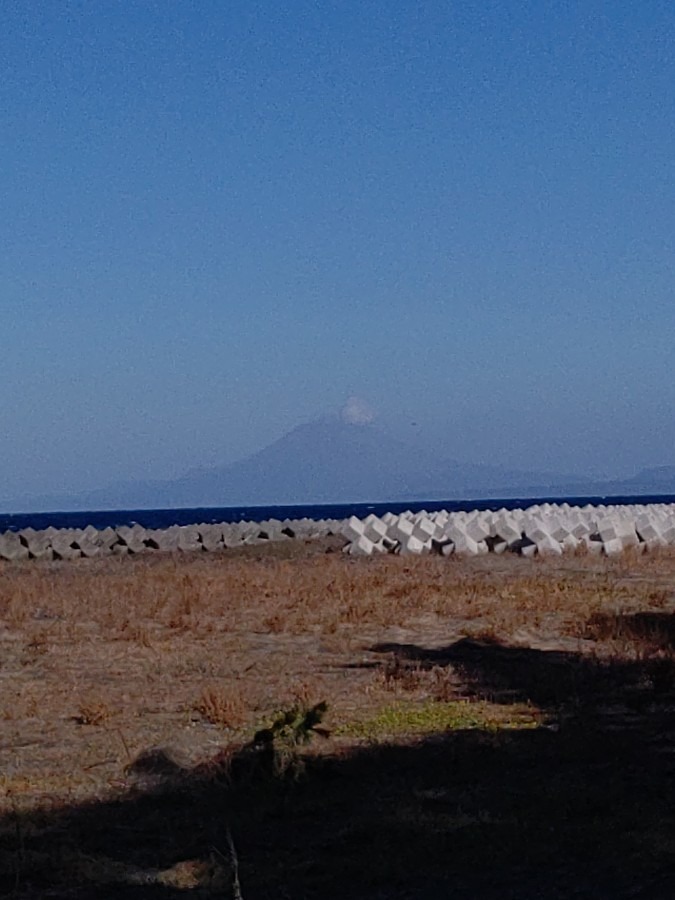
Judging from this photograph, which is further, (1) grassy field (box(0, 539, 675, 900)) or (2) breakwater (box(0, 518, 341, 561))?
(2) breakwater (box(0, 518, 341, 561))

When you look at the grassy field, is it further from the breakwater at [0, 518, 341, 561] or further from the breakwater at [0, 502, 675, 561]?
the breakwater at [0, 518, 341, 561]

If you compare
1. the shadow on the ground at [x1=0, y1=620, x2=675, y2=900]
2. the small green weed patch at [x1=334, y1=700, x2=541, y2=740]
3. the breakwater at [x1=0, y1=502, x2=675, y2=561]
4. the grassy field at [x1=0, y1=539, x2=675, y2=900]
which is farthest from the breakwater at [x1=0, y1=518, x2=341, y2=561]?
the shadow on the ground at [x1=0, y1=620, x2=675, y2=900]

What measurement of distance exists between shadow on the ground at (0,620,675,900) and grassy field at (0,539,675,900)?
20mm

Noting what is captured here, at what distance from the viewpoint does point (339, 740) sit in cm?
930

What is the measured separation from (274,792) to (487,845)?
170 centimetres

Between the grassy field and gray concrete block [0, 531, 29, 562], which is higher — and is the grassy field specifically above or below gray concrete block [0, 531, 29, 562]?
below

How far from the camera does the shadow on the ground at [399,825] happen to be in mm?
6133

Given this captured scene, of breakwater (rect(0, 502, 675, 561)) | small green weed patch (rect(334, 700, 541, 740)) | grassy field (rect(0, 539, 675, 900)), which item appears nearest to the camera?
grassy field (rect(0, 539, 675, 900))

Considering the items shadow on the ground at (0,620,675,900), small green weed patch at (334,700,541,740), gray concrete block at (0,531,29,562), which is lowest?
shadow on the ground at (0,620,675,900)

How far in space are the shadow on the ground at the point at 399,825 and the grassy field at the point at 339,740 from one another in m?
0.02

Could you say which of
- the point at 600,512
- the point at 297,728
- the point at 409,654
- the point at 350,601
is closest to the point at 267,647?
the point at 409,654

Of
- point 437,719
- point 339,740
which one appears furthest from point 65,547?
point 339,740

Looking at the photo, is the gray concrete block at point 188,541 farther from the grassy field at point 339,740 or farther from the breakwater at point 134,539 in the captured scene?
the grassy field at point 339,740

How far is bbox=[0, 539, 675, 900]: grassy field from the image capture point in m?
6.39
